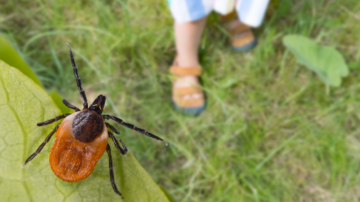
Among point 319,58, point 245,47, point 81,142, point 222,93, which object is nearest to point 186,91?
point 222,93

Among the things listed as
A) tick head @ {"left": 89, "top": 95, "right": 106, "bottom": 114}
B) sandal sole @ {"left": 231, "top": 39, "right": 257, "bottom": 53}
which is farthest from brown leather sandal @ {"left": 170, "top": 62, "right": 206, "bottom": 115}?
tick head @ {"left": 89, "top": 95, "right": 106, "bottom": 114}

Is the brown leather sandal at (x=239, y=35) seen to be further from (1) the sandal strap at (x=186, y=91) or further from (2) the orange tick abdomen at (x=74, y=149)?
(2) the orange tick abdomen at (x=74, y=149)

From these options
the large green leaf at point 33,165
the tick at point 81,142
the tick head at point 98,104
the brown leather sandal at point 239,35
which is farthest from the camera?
the brown leather sandal at point 239,35

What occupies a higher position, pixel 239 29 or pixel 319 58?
pixel 239 29

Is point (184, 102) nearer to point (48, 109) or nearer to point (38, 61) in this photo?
point (38, 61)

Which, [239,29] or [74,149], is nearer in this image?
[74,149]

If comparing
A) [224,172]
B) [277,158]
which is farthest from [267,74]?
[224,172]

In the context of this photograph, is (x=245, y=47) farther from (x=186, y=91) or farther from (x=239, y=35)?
(x=186, y=91)

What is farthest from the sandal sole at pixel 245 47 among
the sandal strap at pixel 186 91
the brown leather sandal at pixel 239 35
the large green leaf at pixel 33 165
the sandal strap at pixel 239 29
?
the large green leaf at pixel 33 165

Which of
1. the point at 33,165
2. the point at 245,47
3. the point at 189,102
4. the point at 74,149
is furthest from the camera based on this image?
the point at 245,47
